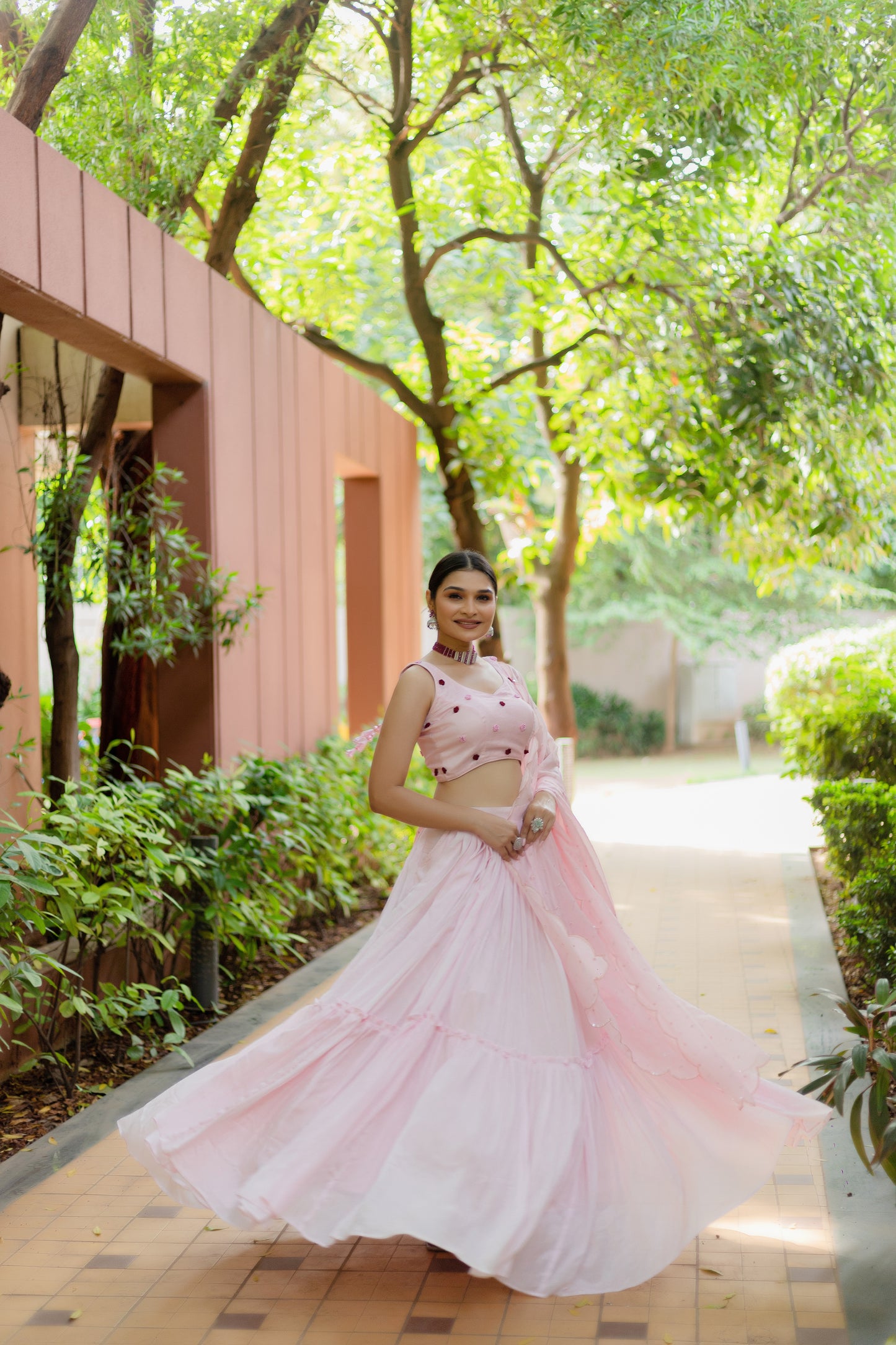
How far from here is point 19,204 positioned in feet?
14.5

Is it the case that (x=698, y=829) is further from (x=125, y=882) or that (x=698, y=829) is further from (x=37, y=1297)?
(x=37, y=1297)

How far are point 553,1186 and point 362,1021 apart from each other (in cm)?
59

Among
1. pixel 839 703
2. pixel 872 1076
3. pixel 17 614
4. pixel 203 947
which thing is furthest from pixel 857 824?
pixel 17 614

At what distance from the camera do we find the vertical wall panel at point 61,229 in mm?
4625

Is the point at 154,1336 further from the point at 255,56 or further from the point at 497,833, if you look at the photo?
the point at 255,56

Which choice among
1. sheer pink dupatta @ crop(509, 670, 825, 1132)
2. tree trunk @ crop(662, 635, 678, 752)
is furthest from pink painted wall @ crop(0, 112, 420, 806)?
tree trunk @ crop(662, 635, 678, 752)

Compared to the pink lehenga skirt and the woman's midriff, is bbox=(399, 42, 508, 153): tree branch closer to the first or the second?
the woman's midriff

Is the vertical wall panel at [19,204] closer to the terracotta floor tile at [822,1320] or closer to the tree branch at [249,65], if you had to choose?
the tree branch at [249,65]

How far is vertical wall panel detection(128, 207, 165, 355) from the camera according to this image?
5.45m

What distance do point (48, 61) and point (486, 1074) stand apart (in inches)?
171

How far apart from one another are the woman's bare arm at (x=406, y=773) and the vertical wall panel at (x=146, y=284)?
2917 millimetres

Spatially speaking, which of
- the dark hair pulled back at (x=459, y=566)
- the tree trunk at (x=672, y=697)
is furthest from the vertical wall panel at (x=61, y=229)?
the tree trunk at (x=672, y=697)

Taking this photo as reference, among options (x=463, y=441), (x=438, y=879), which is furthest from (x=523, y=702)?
(x=463, y=441)

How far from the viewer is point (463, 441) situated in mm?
10508
